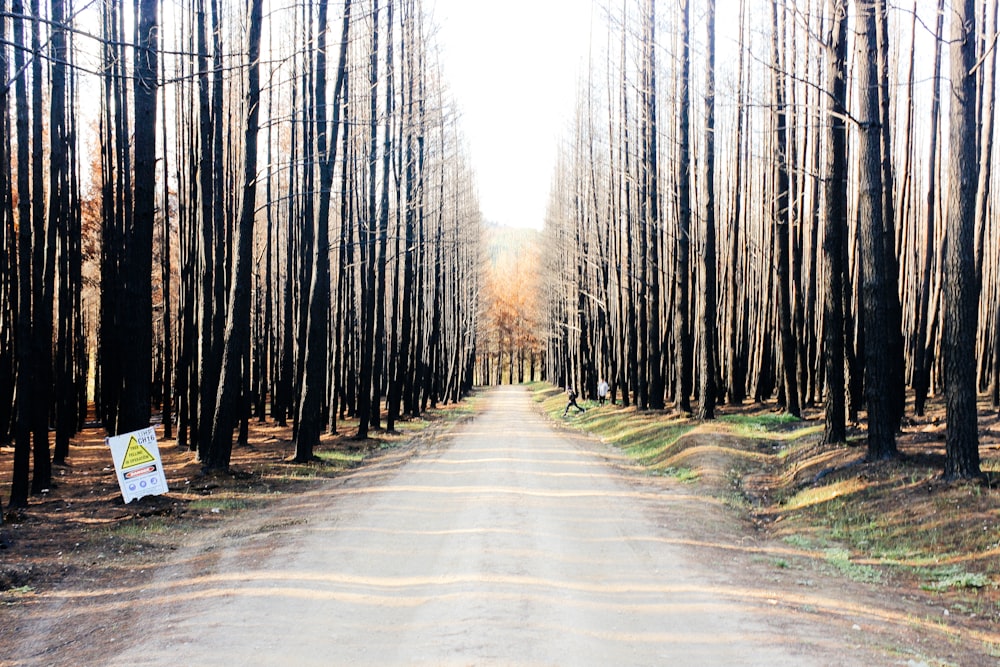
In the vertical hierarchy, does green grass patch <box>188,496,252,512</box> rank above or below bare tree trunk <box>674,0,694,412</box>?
below

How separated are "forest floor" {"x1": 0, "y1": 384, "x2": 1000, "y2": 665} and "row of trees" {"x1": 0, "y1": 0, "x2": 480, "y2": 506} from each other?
1247 millimetres

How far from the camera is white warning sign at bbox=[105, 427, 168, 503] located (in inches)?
432

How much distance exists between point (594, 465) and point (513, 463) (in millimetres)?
1540

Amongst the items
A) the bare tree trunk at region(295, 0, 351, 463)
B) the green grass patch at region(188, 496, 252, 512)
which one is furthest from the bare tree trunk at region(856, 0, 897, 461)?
the bare tree trunk at region(295, 0, 351, 463)

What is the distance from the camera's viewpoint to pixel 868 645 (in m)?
5.11

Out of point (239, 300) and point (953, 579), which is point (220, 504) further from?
point (953, 579)

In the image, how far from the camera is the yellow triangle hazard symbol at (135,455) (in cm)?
1107

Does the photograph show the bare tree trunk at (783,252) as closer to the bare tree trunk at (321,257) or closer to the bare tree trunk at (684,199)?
the bare tree trunk at (684,199)

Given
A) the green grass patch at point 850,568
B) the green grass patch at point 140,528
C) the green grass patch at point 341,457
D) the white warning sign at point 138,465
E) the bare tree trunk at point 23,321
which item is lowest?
the green grass patch at point 341,457

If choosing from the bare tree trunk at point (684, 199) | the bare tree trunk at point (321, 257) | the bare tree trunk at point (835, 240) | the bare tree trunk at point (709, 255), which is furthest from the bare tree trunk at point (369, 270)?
the bare tree trunk at point (835, 240)

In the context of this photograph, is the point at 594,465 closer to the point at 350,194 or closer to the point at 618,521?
the point at 618,521

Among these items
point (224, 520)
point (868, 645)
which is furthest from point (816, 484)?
point (224, 520)

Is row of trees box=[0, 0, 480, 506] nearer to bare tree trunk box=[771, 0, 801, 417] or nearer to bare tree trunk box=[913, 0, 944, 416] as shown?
bare tree trunk box=[771, 0, 801, 417]

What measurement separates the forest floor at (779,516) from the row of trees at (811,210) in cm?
96
